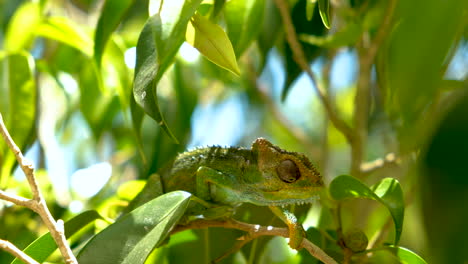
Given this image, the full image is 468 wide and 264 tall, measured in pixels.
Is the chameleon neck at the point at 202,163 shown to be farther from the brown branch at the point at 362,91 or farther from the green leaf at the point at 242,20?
the brown branch at the point at 362,91

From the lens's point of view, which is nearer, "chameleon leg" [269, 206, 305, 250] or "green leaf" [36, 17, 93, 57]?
"chameleon leg" [269, 206, 305, 250]

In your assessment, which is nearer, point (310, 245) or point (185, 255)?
point (310, 245)

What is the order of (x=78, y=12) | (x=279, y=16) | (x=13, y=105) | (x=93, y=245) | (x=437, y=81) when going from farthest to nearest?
(x=78, y=12) → (x=279, y=16) → (x=13, y=105) → (x=93, y=245) → (x=437, y=81)

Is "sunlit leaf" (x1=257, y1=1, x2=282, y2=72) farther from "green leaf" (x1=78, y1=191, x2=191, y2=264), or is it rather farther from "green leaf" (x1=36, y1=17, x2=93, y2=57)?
"green leaf" (x1=78, y1=191, x2=191, y2=264)

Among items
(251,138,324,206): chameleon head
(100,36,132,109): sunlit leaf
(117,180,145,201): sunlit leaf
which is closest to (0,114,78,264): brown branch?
(251,138,324,206): chameleon head

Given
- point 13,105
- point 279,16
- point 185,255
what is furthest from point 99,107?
point 185,255

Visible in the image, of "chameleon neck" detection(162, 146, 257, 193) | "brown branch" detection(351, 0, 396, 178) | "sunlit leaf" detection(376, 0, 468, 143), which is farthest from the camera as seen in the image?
"brown branch" detection(351, 0, 396, 178)

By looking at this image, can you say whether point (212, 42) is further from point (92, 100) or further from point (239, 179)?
point (92, 100)

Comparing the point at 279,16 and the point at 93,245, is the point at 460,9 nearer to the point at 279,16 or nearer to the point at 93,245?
the point at 93,245
